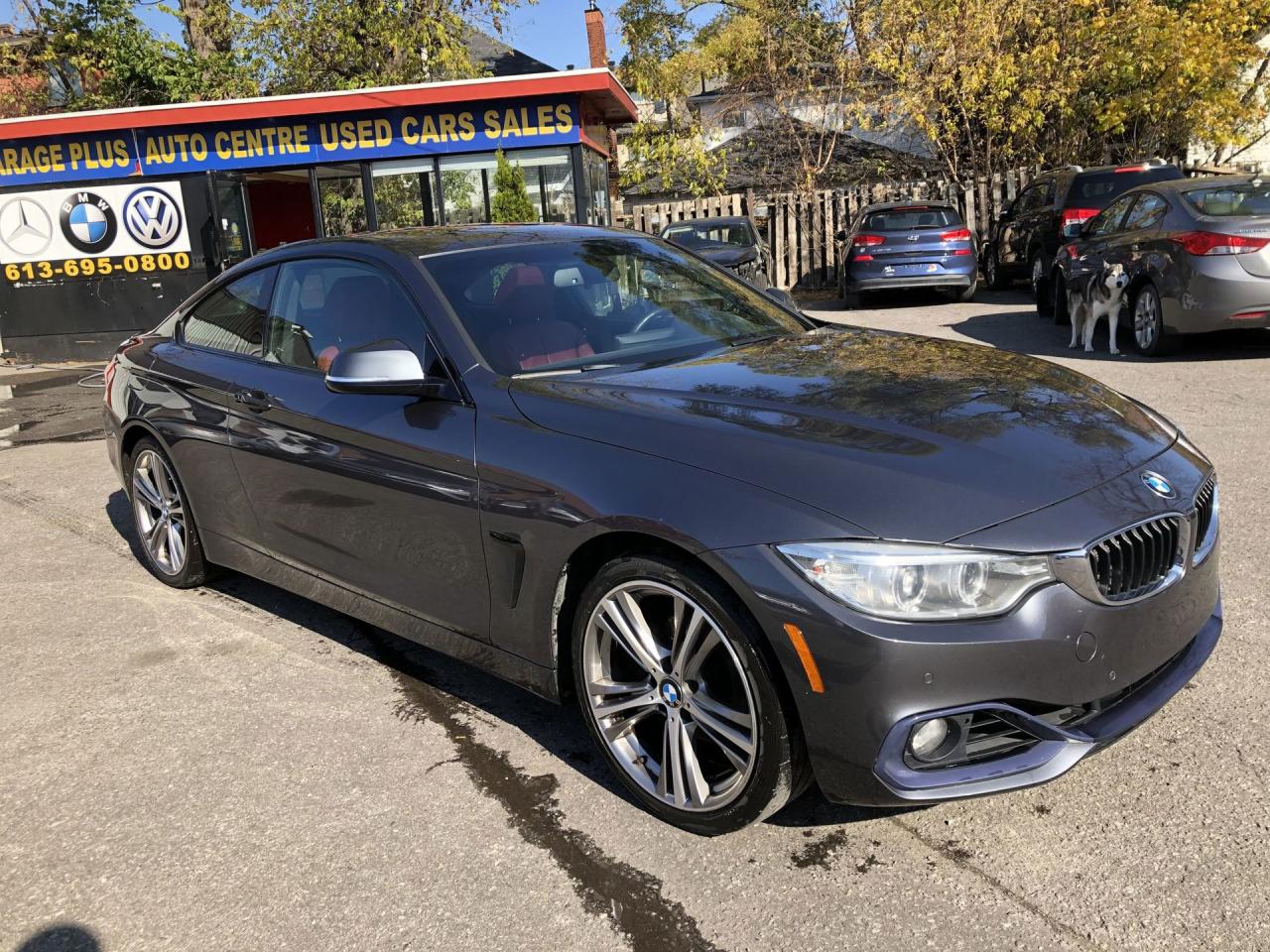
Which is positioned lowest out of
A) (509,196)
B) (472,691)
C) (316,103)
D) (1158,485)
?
(472,691)

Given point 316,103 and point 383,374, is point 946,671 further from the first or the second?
point 316,103

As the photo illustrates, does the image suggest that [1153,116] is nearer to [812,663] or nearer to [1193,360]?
[1193,360]

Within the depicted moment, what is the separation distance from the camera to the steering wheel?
3.80 meters

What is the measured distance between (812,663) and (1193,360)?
341 inches

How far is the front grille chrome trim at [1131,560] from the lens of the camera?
2.43 m

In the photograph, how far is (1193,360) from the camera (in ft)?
31.4

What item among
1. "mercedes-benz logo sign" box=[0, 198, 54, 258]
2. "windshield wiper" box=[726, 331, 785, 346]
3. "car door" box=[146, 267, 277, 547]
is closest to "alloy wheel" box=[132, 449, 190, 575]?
"car door" box=[146, 267, 277, 547]

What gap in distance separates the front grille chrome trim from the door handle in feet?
9.54

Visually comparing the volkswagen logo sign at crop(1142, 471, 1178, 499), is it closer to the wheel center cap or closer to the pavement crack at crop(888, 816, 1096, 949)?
the pavement crack at crop(888, 816, 1096, 949)

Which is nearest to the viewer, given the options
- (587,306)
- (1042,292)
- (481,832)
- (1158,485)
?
(1158,485)

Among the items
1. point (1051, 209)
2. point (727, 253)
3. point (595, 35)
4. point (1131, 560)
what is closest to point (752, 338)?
point (1131, 560)

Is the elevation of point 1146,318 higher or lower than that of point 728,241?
lower

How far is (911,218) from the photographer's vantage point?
15508 mm

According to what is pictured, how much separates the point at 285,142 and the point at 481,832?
586 inches
